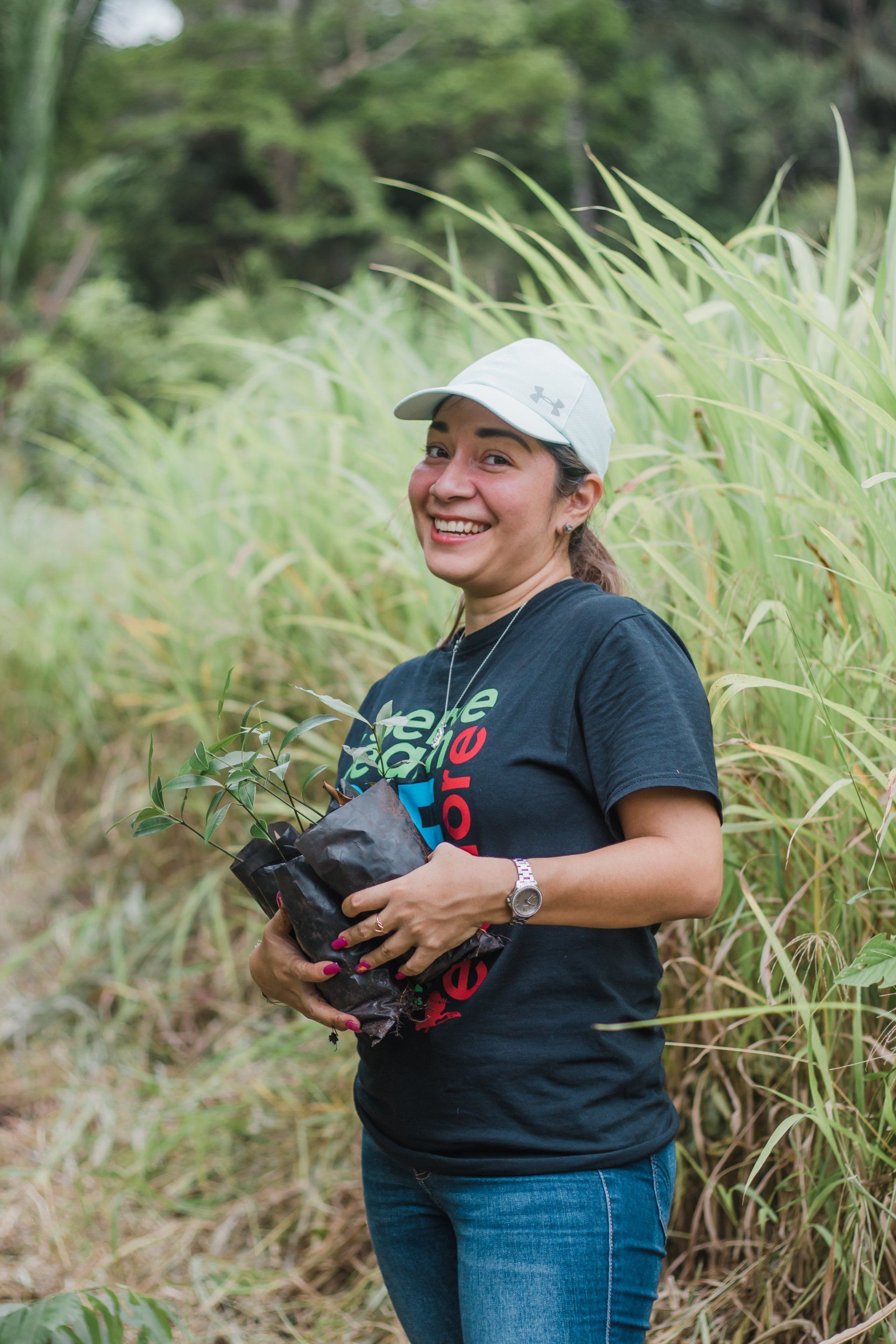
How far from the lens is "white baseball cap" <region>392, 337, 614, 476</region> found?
4.15 feet

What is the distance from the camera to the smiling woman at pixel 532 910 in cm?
107

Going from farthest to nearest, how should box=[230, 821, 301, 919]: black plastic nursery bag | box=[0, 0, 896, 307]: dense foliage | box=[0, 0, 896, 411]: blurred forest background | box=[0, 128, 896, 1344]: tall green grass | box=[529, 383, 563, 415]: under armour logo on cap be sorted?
box=[0, 0, 896, 307]: dense foliage < box=[0, 0, 896, 411]: blurred forest background < box=[0, 128, 896, 1344]: tall green grass < box=[529, 383, 563, 415]: under armour logo on cap < box=[230, 821, 301, 919]: black plastic nursery bag

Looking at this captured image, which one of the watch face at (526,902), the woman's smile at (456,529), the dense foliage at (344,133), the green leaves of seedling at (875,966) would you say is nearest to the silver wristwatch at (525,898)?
the watch face at (526,902)

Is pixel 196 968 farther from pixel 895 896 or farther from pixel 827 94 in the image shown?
pixel 827 94

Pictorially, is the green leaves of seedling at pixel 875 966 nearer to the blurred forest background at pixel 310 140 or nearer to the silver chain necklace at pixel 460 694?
the silver chain necklace at pixel 460 694

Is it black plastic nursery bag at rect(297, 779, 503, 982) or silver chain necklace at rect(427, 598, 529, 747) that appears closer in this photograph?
black plastic nursery bag at rect(297, 779, 503, 982)

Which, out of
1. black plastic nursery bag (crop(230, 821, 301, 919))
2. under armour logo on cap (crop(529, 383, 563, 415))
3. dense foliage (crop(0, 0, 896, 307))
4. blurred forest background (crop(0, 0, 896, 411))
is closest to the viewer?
black plastic nursery bag (crop(230, 821, 301, 919))

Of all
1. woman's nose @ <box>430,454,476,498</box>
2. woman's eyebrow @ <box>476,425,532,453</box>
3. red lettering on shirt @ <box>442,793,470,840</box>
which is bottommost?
red lettering on shirt @ <box>442,793,470,840</box>

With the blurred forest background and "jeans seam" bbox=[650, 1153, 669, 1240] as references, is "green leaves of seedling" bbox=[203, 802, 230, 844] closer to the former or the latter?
"jeans seam" bbox=[650, 1153, 669, 1240]

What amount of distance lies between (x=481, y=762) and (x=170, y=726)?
2.19 metres

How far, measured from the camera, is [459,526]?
51.8 inches

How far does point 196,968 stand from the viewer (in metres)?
2.88

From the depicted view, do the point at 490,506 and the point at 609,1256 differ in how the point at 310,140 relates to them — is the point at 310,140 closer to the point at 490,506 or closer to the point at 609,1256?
the point at 490,506

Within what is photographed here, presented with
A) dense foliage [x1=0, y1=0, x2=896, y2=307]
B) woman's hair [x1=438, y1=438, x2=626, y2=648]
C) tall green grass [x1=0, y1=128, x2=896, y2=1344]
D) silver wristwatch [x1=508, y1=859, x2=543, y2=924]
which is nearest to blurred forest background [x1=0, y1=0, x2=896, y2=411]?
dense foliage [x1=0, y1=0, x2=896, y2=307]
